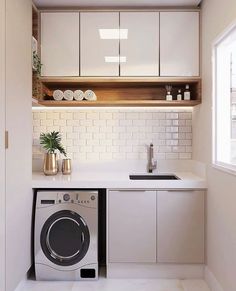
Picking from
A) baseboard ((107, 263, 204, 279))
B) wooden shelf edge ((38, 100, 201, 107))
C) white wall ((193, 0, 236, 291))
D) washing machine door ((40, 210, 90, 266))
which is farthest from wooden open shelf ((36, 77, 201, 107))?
baseboard ((107, 263, 204, 279))

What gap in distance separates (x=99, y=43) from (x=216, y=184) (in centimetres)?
177

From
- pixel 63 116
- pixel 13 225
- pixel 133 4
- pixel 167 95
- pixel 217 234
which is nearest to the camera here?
pixel 13 225

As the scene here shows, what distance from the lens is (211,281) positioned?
2541mm

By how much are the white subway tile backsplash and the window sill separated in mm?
862

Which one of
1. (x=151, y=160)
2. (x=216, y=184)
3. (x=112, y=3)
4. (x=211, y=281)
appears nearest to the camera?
(x=216, y=184)

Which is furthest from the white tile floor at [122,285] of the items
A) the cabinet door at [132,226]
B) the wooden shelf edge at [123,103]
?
the wooden shelf edge at [123,103]

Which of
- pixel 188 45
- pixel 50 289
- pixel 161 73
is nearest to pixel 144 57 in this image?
pixel 161 73

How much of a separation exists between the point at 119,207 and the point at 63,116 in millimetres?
1261

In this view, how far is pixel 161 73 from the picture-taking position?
9.73ft

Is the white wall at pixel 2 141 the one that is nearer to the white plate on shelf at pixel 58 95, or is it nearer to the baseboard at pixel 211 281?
the white plate on shelf at pixel 58 95

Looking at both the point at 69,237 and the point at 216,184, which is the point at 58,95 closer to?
the point at 69,237

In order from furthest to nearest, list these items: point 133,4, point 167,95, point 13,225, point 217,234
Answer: point 167,95, point 133,4, point 217,234, point 13,225

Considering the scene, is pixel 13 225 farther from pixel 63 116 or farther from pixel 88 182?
pixel 63 116

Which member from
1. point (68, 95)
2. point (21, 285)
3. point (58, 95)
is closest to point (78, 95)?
point (68, 95)
